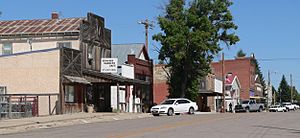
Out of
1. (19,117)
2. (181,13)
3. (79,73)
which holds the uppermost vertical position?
(181,13)

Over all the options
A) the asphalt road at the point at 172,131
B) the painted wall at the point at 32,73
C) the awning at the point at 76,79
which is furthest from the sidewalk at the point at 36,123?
the painted wall at the point at 32,73

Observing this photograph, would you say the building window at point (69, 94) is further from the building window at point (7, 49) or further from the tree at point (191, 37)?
the tree at point (191, 37)

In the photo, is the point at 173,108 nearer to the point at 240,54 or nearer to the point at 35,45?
the point at 35,45

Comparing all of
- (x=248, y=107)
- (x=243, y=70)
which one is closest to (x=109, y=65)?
(x=248, y=107)

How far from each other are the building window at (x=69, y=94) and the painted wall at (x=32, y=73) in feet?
4.54

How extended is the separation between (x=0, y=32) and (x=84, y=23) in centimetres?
820

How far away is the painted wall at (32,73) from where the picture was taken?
3797cm

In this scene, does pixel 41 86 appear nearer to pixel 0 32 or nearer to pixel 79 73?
pixel 79 73

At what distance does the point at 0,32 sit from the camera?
4678cm

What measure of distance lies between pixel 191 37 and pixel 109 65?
14.0m

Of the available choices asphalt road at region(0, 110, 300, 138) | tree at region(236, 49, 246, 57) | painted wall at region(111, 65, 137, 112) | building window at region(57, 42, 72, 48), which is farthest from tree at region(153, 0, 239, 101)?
tree at region(236, 49, 246, 57)

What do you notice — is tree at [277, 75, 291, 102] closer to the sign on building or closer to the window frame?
the sign on building

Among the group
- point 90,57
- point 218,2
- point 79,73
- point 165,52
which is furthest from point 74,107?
point 218,2

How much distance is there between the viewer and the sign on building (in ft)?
144
